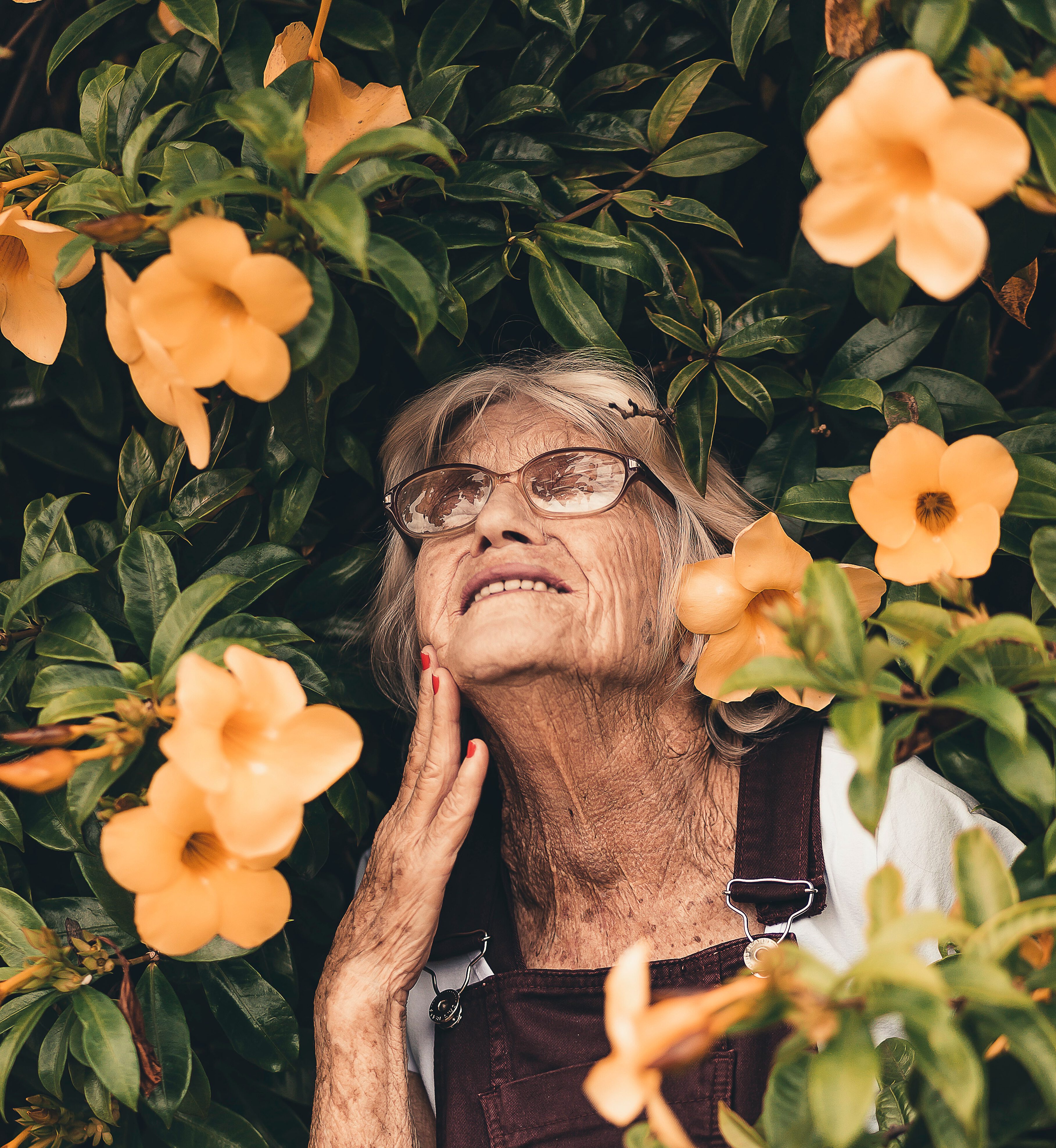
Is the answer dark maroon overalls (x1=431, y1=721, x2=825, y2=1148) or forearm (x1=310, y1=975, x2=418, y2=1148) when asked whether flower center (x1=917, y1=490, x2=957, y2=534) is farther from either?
forearm (x1=310, y1=975, x2=418, y2=1148)

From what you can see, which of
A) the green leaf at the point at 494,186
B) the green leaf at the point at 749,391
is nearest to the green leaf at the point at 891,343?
the green leaf at the point at 749,391

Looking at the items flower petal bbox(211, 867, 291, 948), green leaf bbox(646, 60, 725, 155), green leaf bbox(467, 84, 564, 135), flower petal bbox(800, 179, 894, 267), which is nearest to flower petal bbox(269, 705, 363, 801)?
flower petal bbox(211, 867, 291, 948)

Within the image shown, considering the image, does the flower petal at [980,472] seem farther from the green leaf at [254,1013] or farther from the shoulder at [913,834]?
the green leaf at [254,1013]

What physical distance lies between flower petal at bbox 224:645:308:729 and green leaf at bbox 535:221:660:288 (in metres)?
0.92

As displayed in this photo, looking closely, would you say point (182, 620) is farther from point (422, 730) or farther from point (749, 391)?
point (749, 391)

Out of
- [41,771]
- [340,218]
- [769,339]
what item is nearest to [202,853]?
[41,771]

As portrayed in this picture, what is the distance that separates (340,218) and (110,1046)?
1119 mm

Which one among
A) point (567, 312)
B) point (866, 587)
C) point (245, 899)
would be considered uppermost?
point (567, 312)

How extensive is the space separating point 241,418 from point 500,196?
0.65m

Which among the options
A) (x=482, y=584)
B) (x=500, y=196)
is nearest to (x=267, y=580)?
(x=482, y=584)

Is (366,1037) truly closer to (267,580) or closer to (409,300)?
(267,580)

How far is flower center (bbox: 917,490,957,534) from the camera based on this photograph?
50.7 inches

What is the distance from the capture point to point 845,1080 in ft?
2.57

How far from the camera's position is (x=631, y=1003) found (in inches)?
31.2
